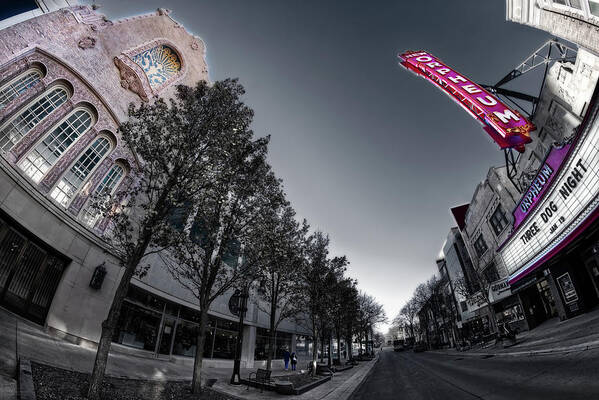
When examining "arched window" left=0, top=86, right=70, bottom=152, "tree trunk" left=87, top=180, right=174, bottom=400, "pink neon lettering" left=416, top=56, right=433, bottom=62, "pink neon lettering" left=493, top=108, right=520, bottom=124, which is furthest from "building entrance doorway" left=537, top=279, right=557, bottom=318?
"arched window" left=0, top=86, right=70, bottom=152

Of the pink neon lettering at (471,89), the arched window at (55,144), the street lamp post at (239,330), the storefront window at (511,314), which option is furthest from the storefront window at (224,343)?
the storefront window at (511,314)

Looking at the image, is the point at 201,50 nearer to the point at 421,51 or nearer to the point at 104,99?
the point at 104,99

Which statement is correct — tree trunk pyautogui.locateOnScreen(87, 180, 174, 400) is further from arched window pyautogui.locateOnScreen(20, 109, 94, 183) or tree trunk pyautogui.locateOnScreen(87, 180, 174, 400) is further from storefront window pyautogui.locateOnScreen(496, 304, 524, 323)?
storefront window pyautogui.locateOnScreen(496, 304, 524, 323)

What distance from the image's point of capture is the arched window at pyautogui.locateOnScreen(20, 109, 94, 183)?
40.3 feet

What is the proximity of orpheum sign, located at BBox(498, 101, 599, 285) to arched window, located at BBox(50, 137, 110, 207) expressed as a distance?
26989mm

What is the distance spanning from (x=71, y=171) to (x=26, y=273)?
5.54 meters

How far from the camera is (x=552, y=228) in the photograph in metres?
17.2

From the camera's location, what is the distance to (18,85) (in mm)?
12406

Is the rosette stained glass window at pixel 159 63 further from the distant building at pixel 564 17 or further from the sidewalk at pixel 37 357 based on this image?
the distant building at pixel 564 17

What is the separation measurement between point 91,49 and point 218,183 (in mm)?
15011

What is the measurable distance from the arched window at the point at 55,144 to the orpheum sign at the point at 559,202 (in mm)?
27355

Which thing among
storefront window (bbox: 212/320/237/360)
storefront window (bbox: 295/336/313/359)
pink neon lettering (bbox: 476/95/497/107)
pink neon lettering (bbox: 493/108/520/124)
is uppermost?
pink neon lettering (bbox: 476/95/497/107)

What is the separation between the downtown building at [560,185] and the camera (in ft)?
44.3

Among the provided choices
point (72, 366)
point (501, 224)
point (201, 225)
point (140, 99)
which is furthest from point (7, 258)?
point (501, 224)
